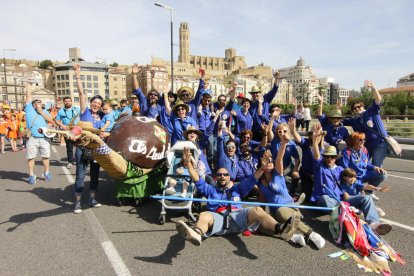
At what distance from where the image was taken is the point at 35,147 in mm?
6387

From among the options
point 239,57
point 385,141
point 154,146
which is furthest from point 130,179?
point 239,57

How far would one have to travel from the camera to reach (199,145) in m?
5.45

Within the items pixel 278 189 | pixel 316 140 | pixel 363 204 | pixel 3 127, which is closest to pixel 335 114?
pixel 316 140

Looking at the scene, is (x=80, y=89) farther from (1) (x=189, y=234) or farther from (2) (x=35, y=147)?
(1) (x=189, y=234)

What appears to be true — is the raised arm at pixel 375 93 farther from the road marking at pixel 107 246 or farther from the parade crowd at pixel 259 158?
the road marking at pixel 107 246

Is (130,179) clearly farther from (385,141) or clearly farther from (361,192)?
(385,141)

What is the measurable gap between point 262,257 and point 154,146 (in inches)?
102

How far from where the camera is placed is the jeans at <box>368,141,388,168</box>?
17.4 ft

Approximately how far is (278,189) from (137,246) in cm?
211

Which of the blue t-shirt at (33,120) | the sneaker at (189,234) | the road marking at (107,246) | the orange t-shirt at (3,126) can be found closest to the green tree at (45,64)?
the orange t-shirt at (3,126)

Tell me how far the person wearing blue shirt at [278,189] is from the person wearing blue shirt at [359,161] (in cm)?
137

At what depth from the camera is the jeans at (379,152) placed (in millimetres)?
5309

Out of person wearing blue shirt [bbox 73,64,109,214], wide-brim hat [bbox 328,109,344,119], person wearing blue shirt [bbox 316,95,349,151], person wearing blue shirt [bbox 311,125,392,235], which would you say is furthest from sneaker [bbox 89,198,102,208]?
wide-brim hat [bbox 328,109,344,119]

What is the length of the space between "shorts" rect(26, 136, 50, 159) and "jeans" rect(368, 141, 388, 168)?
7076mm
